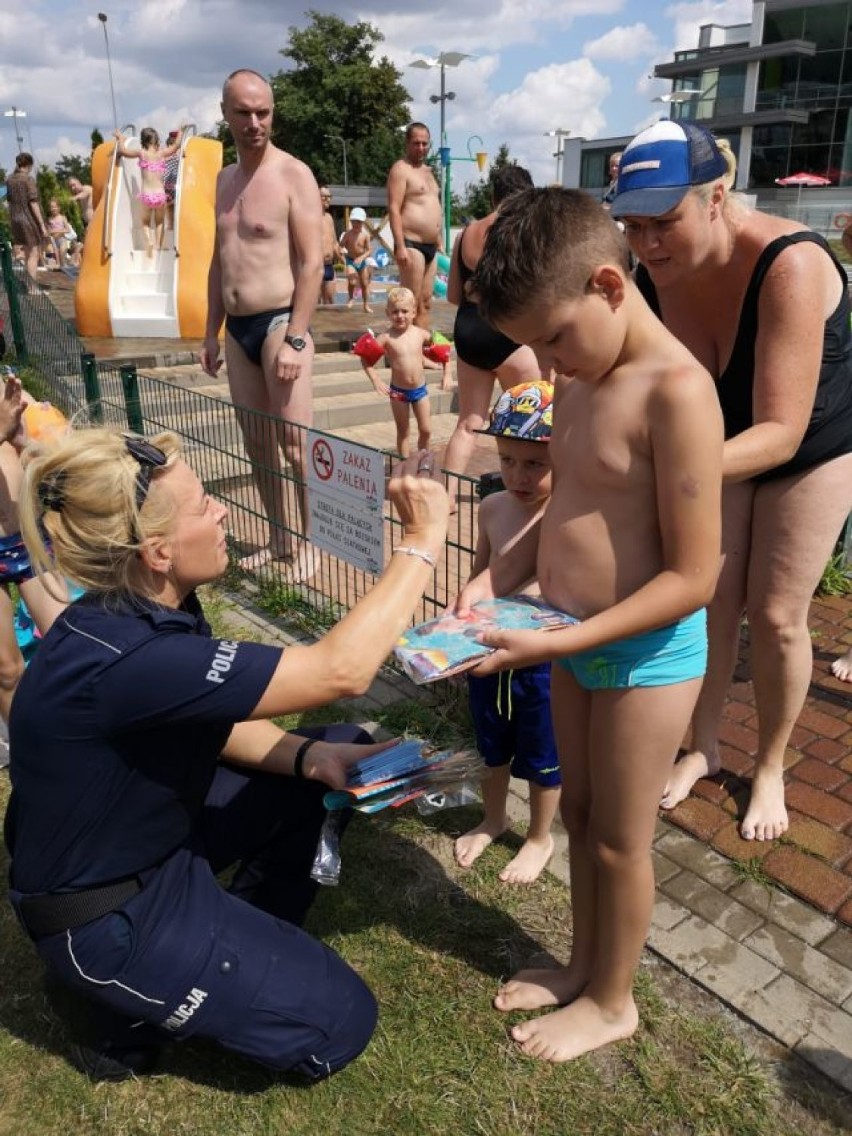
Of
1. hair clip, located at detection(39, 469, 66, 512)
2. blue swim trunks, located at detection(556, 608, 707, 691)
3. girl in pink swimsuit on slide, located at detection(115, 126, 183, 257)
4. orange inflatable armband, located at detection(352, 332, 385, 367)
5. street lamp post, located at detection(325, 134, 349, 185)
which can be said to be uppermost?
street lamp post, located at detection(325, 134, 349, 185)

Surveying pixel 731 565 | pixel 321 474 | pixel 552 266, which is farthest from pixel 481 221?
pixel 552 266

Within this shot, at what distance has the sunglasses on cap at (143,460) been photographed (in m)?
1.89

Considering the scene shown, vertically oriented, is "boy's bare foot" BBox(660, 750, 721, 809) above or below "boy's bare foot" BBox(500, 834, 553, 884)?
above

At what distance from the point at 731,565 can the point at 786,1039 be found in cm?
139

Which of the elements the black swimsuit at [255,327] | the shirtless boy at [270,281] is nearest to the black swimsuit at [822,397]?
the shirtless boy at [270,281]

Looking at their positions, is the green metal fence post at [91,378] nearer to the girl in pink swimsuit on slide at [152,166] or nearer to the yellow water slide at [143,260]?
the yellow water slide at [143,260]

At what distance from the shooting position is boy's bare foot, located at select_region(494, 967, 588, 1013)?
231 cm

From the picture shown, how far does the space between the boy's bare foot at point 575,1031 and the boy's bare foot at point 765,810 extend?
909 mm

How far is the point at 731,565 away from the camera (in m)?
2.88

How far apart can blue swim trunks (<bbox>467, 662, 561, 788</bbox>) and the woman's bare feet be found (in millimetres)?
1882

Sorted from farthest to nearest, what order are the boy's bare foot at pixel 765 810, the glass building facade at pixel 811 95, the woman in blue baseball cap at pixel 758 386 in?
the glass building facade at pixel 811 95 < the boy's bare foot at pixel 765 810 < the woman in blue baseball cap at pixel 758 386

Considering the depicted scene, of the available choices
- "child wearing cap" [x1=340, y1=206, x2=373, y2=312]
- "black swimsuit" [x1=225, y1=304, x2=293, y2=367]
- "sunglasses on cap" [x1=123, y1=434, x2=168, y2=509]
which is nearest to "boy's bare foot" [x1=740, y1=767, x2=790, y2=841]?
"sunglasses on cap" [x1=123, y1=434, x2=168, y2=509]

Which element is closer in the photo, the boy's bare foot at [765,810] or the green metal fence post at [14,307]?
the boy's bare foot at [765,810]

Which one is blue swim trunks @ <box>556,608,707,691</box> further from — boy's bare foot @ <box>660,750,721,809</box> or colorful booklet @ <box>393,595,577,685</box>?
boy's bare foot @ <box>660,750,721,809</box>
